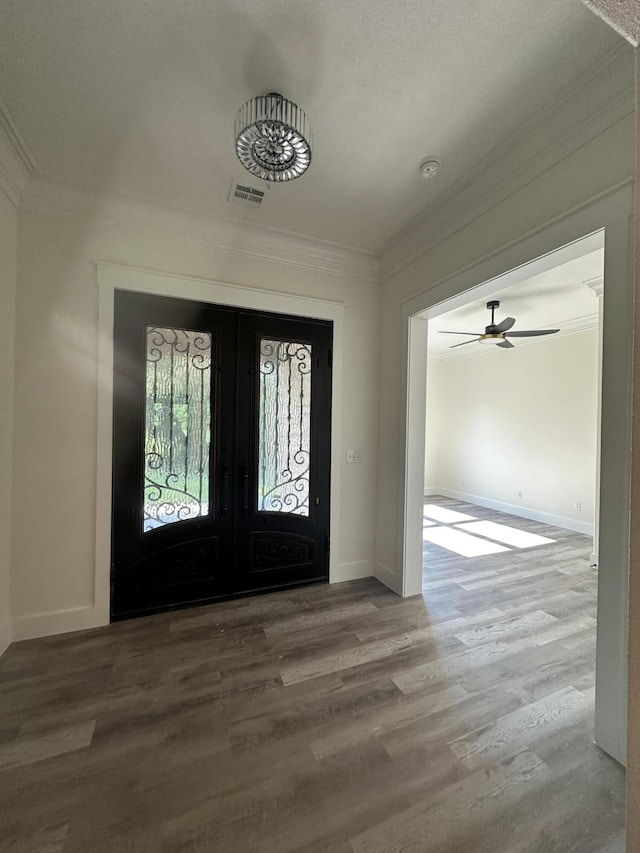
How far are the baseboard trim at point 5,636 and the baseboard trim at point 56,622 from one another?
0.04 meters

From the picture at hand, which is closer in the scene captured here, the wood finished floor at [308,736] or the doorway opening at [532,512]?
the wood finished floor at [308,736]

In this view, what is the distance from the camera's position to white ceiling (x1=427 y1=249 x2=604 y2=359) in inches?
139

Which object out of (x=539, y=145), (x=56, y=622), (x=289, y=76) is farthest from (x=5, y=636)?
(x=539, y=145)

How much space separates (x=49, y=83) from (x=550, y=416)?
6446 mm

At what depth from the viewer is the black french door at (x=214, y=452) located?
2.49 m

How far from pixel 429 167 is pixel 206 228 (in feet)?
5.46

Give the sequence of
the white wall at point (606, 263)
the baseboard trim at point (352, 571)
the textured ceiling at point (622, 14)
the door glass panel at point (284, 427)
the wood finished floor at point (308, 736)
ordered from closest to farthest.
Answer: the textured ceiling at point (622, 14), the wood finished floor at point (308, 736), the white wall at point (606, 263), the door glass panel at point (284, 427), the baseboard trim at point (352, 571)

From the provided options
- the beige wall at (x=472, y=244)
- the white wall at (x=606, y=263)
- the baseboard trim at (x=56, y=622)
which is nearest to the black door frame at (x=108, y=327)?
the baseboard trim at (x=56, y=622)

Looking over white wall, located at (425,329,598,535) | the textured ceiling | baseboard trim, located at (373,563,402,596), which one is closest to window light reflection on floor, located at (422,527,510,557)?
baseboard trim, located at (373,563,402,596)

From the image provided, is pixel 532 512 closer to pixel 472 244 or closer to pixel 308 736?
pixel 472 244

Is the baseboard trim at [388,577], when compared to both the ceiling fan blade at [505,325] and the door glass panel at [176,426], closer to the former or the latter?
the door glass panel at [176,426]

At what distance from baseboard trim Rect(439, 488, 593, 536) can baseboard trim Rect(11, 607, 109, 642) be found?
5.86 m

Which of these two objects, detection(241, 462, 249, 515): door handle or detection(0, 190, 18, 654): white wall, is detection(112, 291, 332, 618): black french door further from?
detection(0, 190, 18, 654): white wall

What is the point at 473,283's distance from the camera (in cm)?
228
